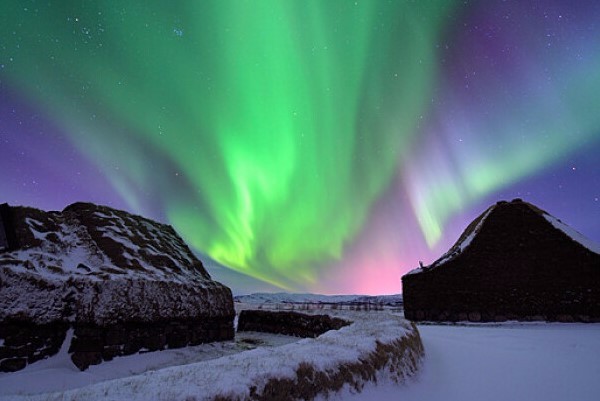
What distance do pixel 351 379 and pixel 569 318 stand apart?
56.5 feet

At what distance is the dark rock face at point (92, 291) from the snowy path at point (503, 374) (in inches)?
215

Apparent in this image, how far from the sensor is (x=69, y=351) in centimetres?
636

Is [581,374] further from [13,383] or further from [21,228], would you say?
[21,228]

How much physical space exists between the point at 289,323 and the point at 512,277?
1139cm

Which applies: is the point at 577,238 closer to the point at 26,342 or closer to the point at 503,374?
the point at 503,374

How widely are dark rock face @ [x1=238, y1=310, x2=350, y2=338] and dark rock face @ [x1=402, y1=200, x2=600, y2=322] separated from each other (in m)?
7.71

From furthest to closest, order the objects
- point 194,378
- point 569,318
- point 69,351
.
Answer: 1. point 569,318
2. point 69,351
3. point 194,378

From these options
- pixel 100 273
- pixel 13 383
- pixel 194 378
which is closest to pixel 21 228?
pixel 100 273

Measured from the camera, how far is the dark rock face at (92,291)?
20.2ft

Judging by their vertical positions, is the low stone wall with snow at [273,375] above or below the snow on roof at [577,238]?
below

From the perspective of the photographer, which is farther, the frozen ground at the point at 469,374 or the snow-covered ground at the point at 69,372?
the snow-covered ground at the point at 69,372

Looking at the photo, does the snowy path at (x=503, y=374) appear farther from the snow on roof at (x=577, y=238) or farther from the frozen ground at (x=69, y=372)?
the snow on roof at (x=577, y=238)

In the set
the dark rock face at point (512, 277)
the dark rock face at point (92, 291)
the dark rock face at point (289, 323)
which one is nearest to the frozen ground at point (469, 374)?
the dark rock face at point (92, 291)

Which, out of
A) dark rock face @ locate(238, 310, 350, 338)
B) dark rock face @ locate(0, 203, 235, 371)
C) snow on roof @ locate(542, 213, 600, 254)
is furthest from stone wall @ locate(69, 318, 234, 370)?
snow on roof @ locate(542, 213, 600, 254)
